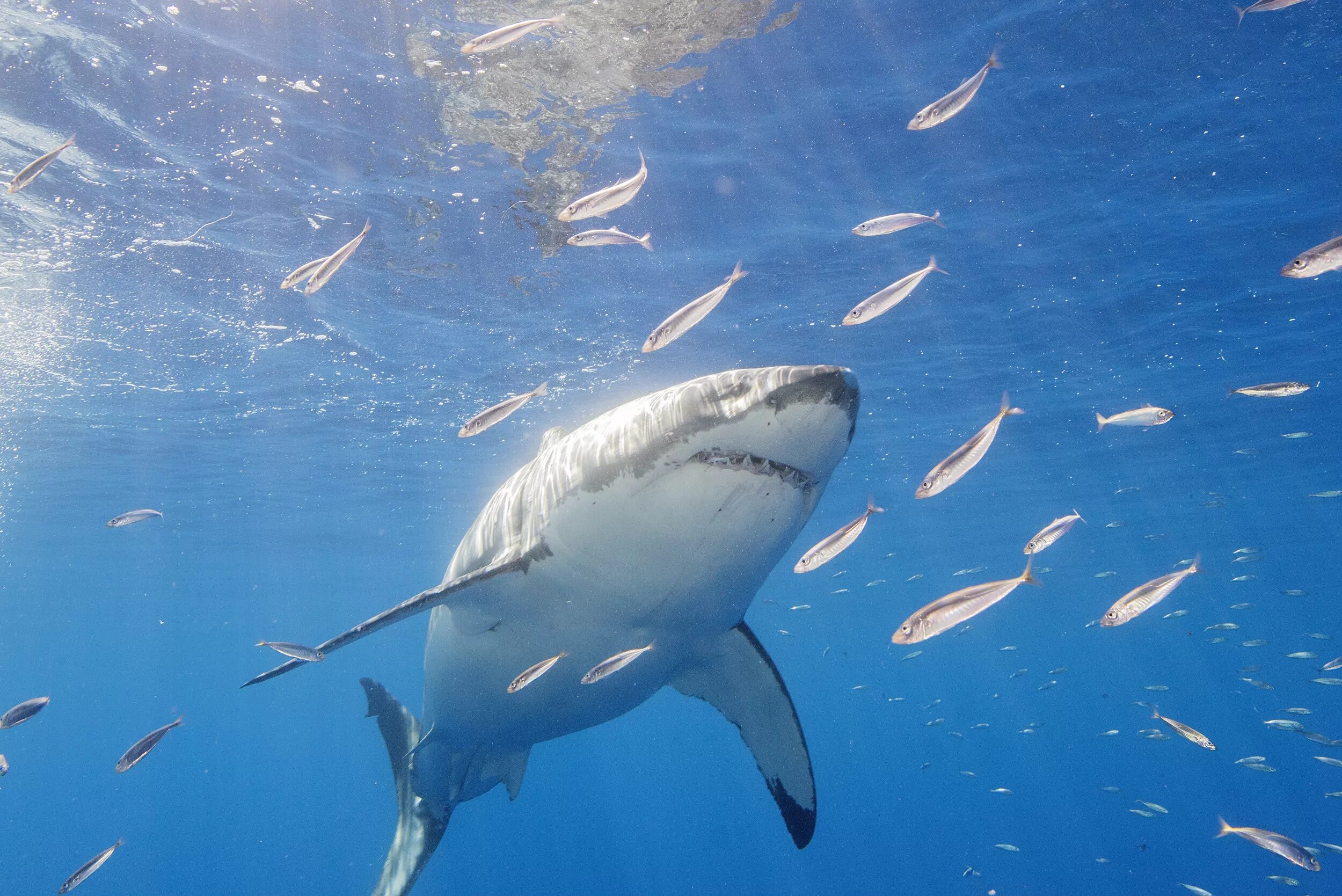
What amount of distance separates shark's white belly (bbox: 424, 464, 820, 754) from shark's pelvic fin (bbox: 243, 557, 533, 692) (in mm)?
194

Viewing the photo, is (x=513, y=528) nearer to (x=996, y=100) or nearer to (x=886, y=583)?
(x=996, y=100)

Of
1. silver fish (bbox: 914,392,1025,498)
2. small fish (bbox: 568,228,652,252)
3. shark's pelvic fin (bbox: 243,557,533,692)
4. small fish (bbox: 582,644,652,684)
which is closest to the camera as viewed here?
shark's pelvic fin (bbox: 243,557,533,692)

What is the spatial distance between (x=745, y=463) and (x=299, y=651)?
331 centimetres

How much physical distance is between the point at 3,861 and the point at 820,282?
125301 millimetres

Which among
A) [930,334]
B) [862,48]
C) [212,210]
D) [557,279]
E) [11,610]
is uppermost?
[212,210]

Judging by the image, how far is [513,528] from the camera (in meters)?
4.42

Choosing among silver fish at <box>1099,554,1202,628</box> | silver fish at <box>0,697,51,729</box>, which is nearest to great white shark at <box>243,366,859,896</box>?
silver fish at <box>1099,554,1202,628</box>

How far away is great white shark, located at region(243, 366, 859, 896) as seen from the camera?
3078mm

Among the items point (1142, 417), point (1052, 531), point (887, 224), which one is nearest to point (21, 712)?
point (887, 224)

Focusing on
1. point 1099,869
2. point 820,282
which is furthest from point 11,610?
point 1099,869

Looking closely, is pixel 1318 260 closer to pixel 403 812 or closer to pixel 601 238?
pixel 601 238

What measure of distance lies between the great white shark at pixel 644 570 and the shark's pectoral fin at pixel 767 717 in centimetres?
1

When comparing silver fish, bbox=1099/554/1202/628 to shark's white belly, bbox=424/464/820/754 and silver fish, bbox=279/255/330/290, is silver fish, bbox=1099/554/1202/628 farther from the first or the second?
silver fish, bbox=279/255/330/290

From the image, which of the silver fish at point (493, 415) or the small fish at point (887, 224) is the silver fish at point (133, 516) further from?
the small fish at point (887, 224)
